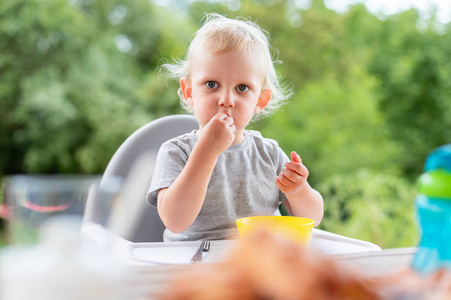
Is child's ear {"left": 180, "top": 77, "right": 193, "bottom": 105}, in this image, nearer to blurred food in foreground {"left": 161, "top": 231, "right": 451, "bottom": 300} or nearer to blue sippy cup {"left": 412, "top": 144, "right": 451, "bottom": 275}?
blue sippy cup {"left": 412, "top": 144, "right": 451, "bottom": 275}

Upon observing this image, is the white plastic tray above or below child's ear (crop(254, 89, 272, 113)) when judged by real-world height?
below

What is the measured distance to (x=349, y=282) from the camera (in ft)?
0.90

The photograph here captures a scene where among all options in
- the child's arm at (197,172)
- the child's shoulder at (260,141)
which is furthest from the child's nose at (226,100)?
the child's shoulder at (260,141)

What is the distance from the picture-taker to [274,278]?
27 cm

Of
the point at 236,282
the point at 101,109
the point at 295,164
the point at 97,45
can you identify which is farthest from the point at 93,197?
the point at 97,45

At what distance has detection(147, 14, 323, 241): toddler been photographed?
0.88 m

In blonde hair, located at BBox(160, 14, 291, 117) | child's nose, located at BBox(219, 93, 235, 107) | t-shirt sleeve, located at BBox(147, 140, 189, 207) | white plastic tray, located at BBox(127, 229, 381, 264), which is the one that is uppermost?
blonde hair, located at BBox(160, 14, 291, 117)

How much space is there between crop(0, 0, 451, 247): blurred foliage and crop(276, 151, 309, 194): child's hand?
148 inches

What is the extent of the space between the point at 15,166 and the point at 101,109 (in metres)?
1.30

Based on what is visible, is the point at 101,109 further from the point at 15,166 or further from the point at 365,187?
the point at 365,187

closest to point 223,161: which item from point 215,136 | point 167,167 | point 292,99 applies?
point 167,167

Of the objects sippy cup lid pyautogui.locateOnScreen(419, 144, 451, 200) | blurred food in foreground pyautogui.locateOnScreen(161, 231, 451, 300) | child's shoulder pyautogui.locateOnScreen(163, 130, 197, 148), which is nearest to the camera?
blurred food in foreground pyautogui.locateOnScreen(161, 231, 451, 300)

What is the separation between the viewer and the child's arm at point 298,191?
0.94m

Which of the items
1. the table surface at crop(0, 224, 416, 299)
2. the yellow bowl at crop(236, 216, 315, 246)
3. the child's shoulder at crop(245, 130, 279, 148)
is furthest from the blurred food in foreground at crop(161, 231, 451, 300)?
the child's shoulder at crop(245, 130, 279, 148)
